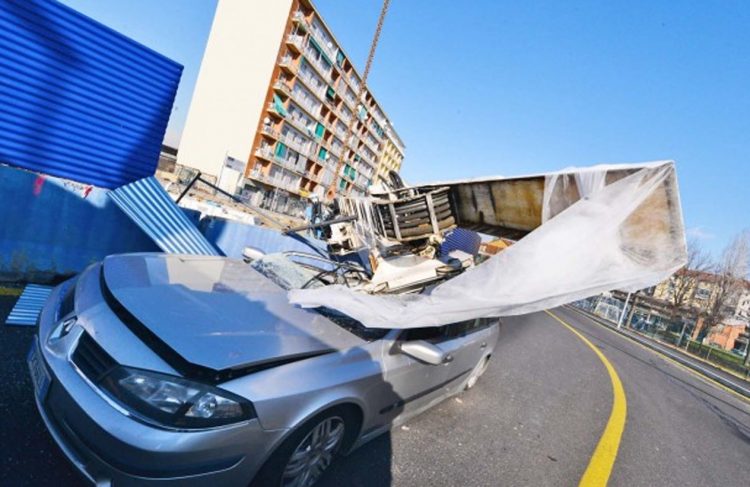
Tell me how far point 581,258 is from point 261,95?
43890 millimetres

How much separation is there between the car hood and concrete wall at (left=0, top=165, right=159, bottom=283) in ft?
8.44

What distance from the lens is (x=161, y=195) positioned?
5.63m

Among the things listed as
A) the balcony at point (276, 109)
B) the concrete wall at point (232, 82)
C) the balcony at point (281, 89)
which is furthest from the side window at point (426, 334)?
the balcony at point (281, 89)

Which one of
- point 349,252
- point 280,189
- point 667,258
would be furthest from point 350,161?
point 667,258

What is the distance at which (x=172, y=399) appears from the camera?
1787mm

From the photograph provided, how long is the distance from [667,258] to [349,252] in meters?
5.35

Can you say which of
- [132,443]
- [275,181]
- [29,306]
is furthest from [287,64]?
[132,443]

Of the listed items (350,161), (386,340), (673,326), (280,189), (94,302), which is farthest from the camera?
(350,161)

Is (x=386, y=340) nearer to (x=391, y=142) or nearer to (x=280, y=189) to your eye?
(x=280, y=189)

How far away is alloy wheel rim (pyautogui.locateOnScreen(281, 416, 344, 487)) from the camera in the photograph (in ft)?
7.34

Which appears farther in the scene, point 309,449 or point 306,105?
point 306,105

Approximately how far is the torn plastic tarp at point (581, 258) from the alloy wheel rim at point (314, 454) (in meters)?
0.70

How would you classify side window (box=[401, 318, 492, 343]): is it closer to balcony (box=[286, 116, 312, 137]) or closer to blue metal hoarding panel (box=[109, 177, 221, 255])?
blue metal hoarding panel (box=[109, 177, 221, 255])

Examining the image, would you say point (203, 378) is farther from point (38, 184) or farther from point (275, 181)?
point (275, 181)
